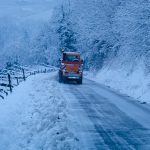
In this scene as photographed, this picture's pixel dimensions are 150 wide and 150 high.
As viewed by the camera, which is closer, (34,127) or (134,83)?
(34,127)

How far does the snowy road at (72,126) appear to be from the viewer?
32.4 ft

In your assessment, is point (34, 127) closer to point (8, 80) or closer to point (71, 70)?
point (8, 80)

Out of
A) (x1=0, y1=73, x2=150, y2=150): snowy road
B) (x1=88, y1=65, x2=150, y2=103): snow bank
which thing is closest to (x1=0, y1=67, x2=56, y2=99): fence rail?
(x1=0, y1=73, x2=150, y2=150): snowy road

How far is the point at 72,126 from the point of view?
1230 cm

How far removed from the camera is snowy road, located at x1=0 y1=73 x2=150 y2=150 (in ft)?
32.4

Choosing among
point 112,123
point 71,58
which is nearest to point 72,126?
point 112,123

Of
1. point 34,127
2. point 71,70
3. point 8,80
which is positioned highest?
point 34,127

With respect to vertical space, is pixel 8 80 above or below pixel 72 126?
below

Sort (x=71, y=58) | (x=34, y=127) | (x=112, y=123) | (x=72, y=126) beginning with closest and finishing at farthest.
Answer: (x=34, y=127), (x=72, y=126), (x=112, y=123), (x=71, y=58)

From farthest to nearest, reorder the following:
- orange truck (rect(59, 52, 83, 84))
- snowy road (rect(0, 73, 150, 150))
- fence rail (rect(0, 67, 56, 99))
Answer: orange truck (rect(59, 52, 83, 84)) → fence rail (rect(0, 67, 56, 99)) → snowy road (rect(0, 73, 150, 150))

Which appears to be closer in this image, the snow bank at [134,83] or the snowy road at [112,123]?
the snowy road at [112,123]

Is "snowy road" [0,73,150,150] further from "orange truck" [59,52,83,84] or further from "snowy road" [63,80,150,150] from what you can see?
"orange truck" [59,52,83,84]

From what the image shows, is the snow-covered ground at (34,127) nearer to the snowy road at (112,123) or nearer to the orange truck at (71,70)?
the snowy road at (112,123)

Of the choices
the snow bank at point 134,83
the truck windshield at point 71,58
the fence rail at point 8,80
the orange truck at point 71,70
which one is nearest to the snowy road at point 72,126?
the fence rail at point 8,80
